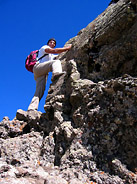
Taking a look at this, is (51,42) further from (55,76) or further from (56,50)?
(55,76)

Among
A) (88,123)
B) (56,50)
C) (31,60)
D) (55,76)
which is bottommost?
(88,123)

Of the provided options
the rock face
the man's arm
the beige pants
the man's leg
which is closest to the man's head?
the man's arm

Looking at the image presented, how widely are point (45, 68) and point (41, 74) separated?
57 centimetres

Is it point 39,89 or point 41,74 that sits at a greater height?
point 41,74

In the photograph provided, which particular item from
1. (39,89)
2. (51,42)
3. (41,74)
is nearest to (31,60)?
(41,74)

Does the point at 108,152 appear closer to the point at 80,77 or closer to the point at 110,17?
the point at 80,77

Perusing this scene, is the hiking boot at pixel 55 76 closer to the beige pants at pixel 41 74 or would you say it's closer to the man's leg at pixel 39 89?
the beige pants at pixel 41 74

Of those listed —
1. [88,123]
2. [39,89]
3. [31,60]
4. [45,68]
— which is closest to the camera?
[88,123]

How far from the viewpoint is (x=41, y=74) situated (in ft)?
35.5

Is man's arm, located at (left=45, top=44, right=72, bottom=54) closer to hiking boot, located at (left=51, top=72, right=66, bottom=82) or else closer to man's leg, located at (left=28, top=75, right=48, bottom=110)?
hiking boot, located at (left=51, top=72, right=66, bottom=82)

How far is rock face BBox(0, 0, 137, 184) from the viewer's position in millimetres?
5180

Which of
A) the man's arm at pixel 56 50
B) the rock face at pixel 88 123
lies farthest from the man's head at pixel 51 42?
the rock face at pixel 88 123

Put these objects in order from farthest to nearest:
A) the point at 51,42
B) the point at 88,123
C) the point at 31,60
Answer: the point at 31,60 → the point at 51,42 → the point at 88,123

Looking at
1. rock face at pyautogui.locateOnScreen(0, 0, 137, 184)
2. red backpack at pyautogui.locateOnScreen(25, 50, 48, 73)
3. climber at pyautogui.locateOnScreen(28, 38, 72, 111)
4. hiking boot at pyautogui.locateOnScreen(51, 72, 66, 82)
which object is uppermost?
red backpack at pyautogui.locateOnScreen(25, 50, 48, 73)
